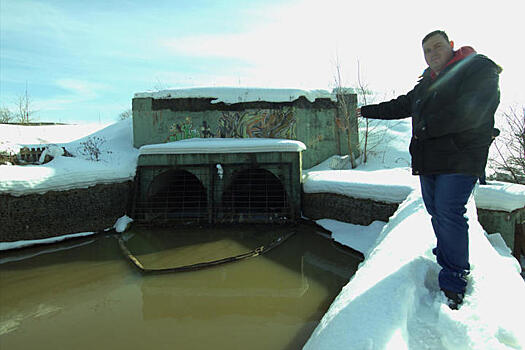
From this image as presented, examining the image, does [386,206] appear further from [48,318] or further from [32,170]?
[32,170]

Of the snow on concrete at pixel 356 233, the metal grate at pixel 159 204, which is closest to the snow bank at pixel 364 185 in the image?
the snow on concrete at pixel 356 233

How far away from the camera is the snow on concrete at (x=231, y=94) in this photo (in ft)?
36.8

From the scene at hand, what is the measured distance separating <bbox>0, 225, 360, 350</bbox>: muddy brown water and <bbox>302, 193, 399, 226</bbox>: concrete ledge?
83 centimetres

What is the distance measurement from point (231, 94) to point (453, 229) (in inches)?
395

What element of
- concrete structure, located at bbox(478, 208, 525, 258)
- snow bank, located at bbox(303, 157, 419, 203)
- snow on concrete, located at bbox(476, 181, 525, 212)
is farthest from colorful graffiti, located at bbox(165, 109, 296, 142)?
concrete structure, located at bbox(478, 208, 525, 258)

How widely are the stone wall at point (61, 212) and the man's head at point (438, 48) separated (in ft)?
22.3

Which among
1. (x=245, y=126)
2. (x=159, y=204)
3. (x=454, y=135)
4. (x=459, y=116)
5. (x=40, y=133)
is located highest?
(x=40, y=133)

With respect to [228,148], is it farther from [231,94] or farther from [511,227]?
[511,227]

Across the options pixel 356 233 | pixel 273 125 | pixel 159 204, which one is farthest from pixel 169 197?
pixel 273 125

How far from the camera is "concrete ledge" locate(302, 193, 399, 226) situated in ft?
19.7

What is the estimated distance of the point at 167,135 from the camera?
11242 millimetres

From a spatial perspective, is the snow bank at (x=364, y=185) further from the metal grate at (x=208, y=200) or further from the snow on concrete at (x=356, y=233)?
the metal grate at (x=208, y=200)

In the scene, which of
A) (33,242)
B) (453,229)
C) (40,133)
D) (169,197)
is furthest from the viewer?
(40,133)

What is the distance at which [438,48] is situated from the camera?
2.21 m
